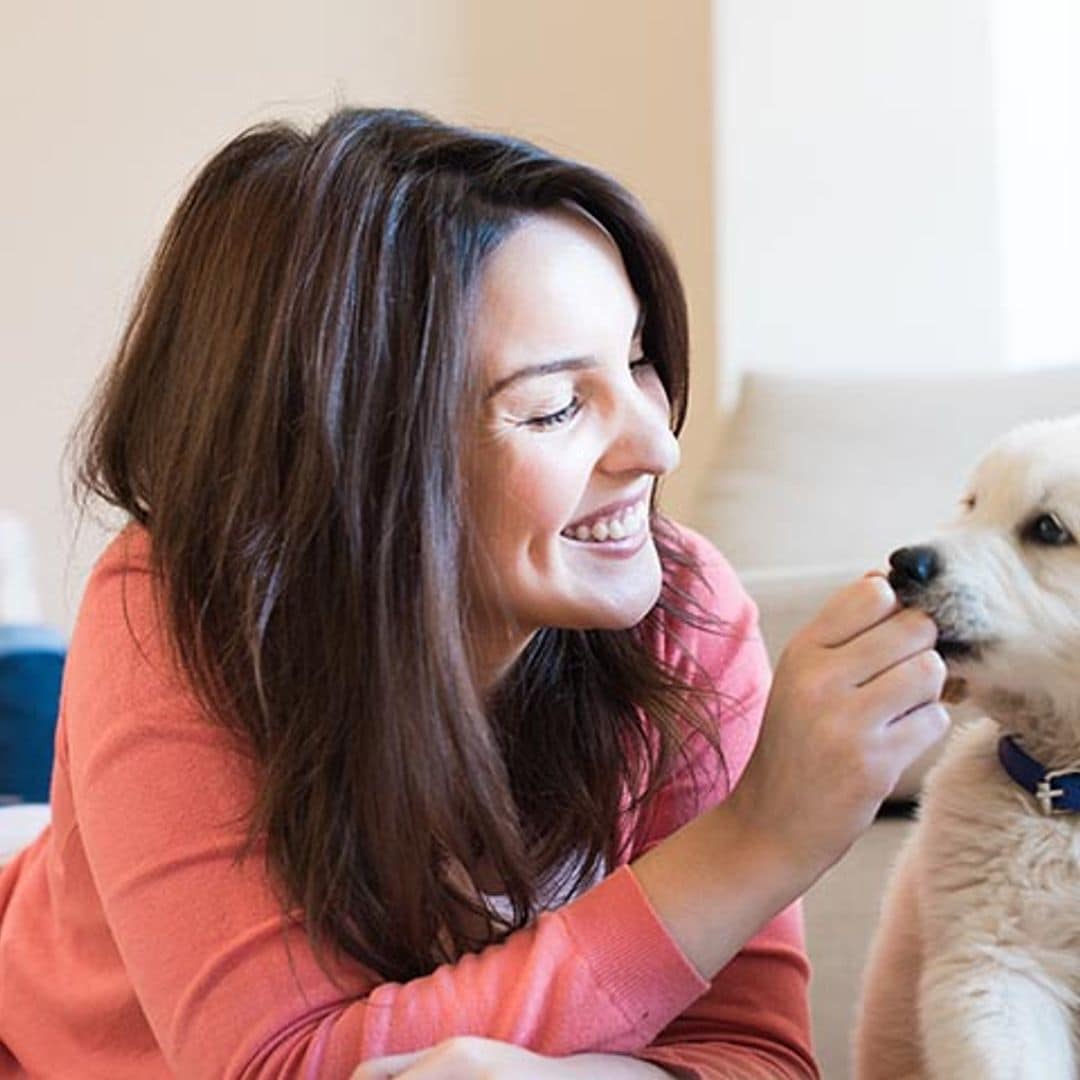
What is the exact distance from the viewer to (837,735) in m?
0.90

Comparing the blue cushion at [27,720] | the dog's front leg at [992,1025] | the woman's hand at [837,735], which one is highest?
the woman's hand at [837,735]

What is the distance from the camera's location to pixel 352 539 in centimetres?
95

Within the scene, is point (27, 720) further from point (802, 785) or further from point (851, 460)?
point (802, 785)

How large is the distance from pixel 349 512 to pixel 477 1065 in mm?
294

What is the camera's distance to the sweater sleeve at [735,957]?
105 cm

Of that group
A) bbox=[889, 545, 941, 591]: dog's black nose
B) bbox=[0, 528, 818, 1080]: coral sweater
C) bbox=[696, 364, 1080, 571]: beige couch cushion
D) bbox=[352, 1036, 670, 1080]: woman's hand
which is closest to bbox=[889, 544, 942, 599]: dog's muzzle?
bbox=[889, 545, 941, 591]: dog's black nose

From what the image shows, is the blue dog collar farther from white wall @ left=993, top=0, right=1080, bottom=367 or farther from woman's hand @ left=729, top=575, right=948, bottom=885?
white wall @ left=993, top=0, right=1080, bottom=367

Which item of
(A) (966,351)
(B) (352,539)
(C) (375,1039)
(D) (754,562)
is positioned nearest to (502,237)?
(B) (352,539)

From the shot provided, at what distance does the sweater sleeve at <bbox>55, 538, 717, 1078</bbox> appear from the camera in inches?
35.5

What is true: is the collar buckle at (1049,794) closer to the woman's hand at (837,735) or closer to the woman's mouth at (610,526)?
the woman's hand at (837,735)

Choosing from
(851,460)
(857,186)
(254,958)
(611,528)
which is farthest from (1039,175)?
Result: (254,958)

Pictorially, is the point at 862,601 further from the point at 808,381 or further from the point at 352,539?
the point at 808,381

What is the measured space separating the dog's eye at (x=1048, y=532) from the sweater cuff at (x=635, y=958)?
15.4 inches

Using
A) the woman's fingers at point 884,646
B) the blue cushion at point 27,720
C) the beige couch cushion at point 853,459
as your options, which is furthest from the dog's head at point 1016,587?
the blue cushion at point 27,720
